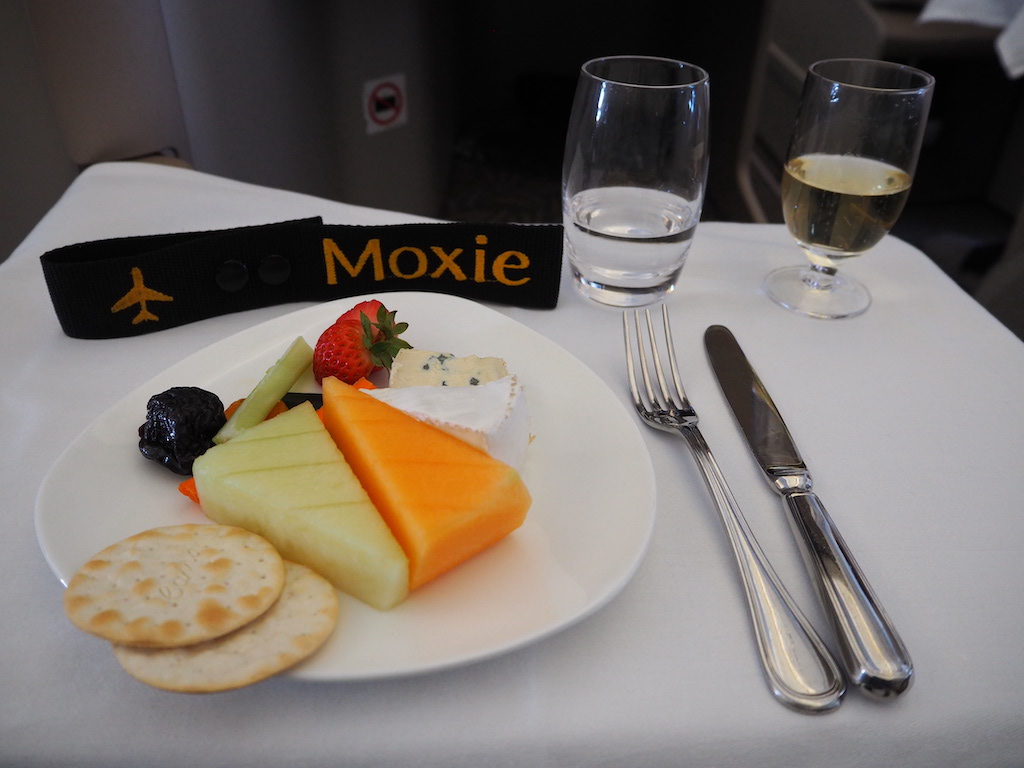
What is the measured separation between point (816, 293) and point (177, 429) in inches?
31.6

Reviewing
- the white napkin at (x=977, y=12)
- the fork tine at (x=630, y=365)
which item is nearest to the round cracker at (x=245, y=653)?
the fork tine at (x=630, y=365)

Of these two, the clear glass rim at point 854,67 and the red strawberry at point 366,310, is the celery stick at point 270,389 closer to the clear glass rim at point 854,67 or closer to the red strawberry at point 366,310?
the red strawberry at point 366,310

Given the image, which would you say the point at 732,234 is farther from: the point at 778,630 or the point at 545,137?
the point at 545,137

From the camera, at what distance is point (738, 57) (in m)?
2.64

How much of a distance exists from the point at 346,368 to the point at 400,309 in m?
0.14

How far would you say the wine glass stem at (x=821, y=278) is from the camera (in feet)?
3.37

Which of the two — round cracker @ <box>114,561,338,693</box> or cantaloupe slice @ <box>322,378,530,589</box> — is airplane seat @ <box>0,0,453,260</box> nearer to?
cantaloupe slice @ <box>322,378,530,589</box>

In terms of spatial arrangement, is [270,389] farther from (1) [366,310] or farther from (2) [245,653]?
(2) [245,653]

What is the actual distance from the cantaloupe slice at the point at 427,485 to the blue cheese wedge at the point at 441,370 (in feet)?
0.27

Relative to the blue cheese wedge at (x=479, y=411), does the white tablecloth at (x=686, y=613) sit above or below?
below

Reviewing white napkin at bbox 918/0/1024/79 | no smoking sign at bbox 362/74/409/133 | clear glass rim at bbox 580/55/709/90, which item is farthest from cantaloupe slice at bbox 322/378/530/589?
white napkin at bbox 918/0/1024/79

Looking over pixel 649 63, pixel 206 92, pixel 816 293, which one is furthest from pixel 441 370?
pixel 206 92

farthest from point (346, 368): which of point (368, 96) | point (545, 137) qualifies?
point (545, 137)

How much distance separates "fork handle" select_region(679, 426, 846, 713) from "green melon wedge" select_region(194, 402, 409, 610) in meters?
0.26
